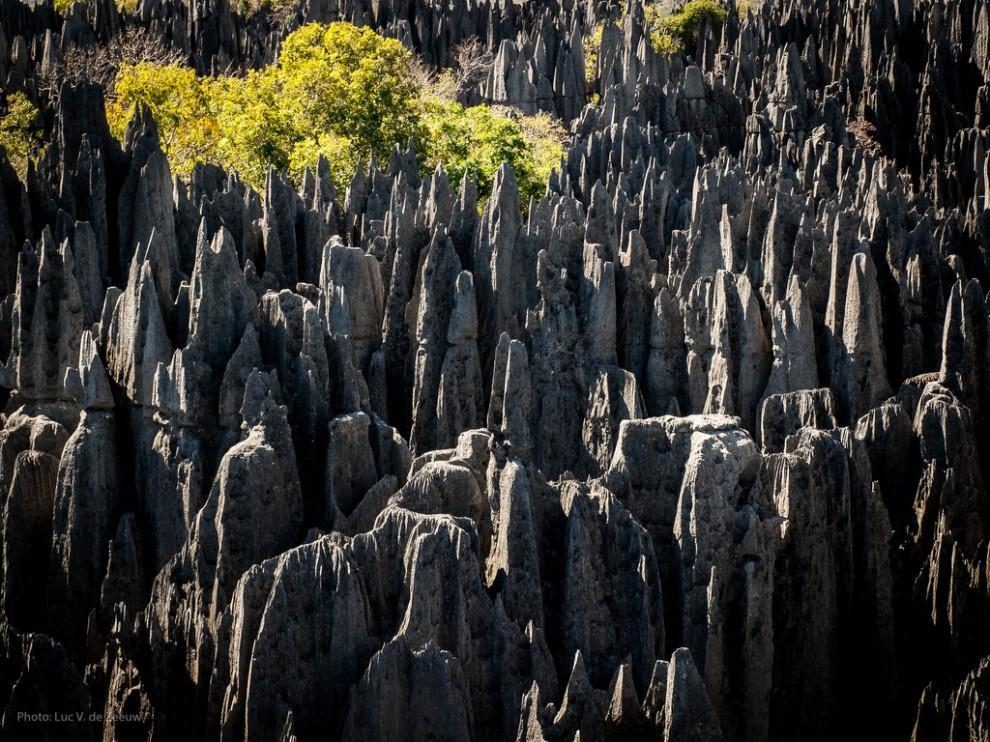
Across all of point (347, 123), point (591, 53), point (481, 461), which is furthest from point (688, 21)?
point (481, 461)

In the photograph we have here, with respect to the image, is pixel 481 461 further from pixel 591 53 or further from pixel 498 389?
pixel 591 53

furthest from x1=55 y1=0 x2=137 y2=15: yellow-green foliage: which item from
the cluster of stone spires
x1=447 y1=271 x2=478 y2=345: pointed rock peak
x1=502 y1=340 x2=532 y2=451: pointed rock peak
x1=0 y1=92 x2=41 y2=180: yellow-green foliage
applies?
x1=502 y1=340 x2=532 y2=451: pointed rock peak

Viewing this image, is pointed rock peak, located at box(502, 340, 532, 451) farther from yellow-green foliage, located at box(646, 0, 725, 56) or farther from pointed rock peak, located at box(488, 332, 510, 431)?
yellow-green foliage, located at box(646, 0, 725, 56)

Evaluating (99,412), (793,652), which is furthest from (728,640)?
(99,412)

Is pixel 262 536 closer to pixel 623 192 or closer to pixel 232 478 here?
pixel 232 478

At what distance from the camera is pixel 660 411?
22625 millimetres

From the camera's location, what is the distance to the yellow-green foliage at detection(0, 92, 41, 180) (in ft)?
125

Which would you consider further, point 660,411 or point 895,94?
point 895,94

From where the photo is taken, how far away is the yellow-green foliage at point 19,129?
3819cm

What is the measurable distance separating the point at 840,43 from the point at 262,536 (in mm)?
49128

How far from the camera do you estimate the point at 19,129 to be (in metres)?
40.3

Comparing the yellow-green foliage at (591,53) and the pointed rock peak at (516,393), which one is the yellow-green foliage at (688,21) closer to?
the yellow-green foliage at (591,53)

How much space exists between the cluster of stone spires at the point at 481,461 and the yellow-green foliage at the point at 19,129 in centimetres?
1016

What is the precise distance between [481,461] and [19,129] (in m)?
27.7
